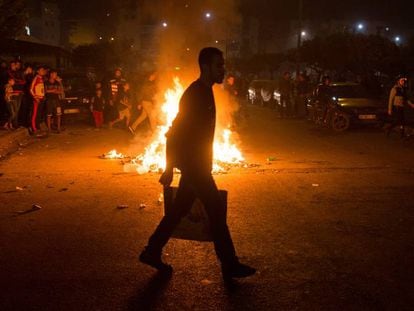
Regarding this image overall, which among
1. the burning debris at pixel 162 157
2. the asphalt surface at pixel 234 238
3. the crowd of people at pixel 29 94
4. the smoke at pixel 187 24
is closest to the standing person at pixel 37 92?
the crowd of people at pixel 29 94

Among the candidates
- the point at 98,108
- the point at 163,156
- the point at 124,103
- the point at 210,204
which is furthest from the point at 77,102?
the point at 210,204

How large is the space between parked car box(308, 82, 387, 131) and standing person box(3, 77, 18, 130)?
1021 cm

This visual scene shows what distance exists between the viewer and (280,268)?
4.97 meters

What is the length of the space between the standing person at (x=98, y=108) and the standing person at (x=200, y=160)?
13690 mm

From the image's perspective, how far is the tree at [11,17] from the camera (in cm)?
1524

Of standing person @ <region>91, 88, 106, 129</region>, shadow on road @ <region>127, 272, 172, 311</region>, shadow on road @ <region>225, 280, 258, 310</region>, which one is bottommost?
shadow on road @ <region>127, 272, 172, 311</region>

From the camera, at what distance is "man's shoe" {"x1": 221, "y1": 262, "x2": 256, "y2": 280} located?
4.61 m

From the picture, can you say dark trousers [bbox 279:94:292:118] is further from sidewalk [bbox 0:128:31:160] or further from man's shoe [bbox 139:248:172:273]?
man's shoe [bbox 139:248:172:273]

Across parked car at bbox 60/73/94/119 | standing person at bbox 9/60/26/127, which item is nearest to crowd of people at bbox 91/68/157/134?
parked car at bbox 60/73/94/119

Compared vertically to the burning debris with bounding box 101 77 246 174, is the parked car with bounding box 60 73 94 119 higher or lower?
higher

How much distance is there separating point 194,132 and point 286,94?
19345 millimetres

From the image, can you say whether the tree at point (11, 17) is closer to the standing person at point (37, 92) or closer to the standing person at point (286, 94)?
the standing person at point (37, 92)

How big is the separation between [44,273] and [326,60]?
1412 inches

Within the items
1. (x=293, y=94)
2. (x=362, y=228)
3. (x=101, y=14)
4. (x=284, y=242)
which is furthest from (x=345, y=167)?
(x=101, y=14)
